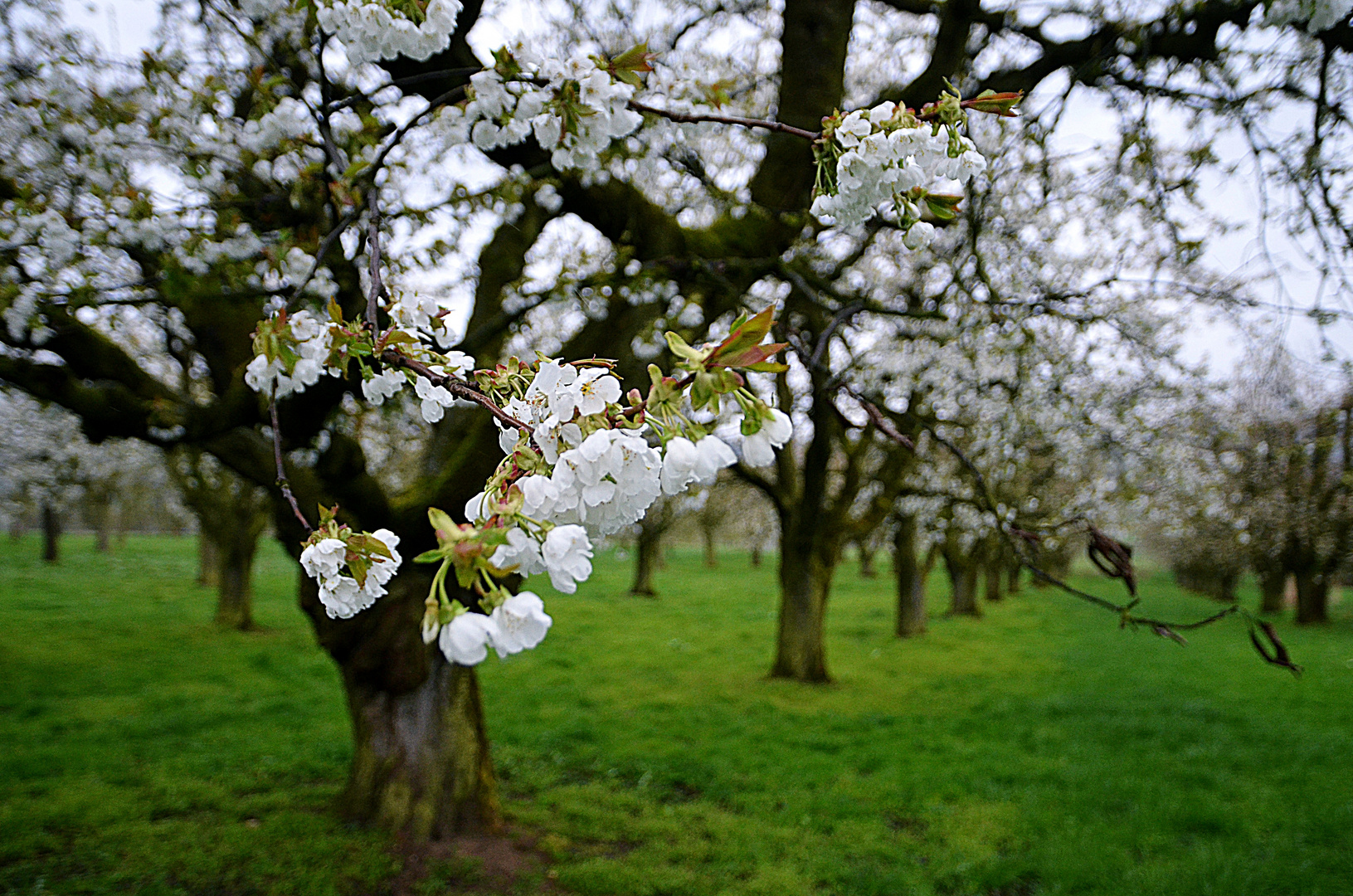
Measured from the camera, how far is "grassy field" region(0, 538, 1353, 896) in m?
4.61

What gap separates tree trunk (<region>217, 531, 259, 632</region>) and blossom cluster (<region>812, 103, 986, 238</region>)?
13.4 meters

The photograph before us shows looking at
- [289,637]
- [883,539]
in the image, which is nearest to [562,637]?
[289,637]

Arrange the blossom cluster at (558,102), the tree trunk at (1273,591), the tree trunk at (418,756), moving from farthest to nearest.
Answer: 1. the tree trunk at (1273,591)
2. the tree trunk at (418,756)
3. the blossom cluster at (558,102)

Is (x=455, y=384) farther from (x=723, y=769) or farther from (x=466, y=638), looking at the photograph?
(x=723, y=769)

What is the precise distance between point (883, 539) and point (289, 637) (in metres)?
11.5

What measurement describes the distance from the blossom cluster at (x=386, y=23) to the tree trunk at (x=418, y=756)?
11.6ft

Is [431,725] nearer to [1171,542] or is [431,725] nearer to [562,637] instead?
[562,637]

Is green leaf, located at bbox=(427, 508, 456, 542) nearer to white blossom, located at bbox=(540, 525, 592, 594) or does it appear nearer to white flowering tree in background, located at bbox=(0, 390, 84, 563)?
white blossom, located at bbox=(540, 525, 592, 594)

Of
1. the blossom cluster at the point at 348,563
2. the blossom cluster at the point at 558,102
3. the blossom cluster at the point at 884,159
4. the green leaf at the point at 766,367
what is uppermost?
the blossom cluster at the point at 558,102

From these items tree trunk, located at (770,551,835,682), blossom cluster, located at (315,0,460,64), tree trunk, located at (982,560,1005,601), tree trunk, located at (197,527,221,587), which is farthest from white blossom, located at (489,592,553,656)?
tree trunk, located at (982,560,1005,601)

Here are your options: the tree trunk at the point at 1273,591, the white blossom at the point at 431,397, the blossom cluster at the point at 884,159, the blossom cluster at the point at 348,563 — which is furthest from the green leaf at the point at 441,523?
the tree trunk at the point at 1273,591

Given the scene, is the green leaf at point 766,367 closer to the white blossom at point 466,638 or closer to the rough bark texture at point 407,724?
the white blossom at point 466,638

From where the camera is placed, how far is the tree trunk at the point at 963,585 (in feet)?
59.9

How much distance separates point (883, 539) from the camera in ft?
53.9
